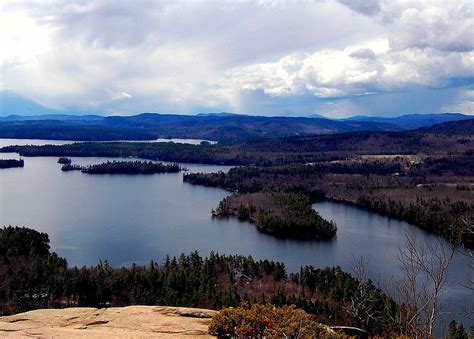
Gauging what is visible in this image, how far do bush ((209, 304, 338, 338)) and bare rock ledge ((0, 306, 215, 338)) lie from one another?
62 centimetres

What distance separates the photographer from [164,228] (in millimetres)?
60562

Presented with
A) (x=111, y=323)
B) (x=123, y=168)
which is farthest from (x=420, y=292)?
(x=123, y=168)

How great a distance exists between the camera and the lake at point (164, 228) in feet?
155

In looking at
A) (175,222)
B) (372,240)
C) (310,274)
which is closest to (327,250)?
(372,240)

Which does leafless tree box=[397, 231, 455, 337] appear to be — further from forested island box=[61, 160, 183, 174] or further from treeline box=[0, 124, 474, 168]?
treeline box=[0, 124, 474, 168]

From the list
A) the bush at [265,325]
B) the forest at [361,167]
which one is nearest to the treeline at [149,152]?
the forest at [361,167]

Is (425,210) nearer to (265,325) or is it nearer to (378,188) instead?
(378,188)

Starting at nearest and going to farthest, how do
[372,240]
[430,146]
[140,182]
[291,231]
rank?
1. [372,240]
2. [291,231]
3. [140,182]
4. [430,146]

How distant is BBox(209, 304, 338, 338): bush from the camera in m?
13.0

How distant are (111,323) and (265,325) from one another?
4657mm

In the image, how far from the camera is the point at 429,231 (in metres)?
60.3

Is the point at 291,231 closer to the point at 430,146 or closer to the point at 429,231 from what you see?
the point at 429,231

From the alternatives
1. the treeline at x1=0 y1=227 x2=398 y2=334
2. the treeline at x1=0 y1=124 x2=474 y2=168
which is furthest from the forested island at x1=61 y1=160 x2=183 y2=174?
the treeline at x1=0 y1=227 x2=398 y2=334

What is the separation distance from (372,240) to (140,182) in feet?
204
